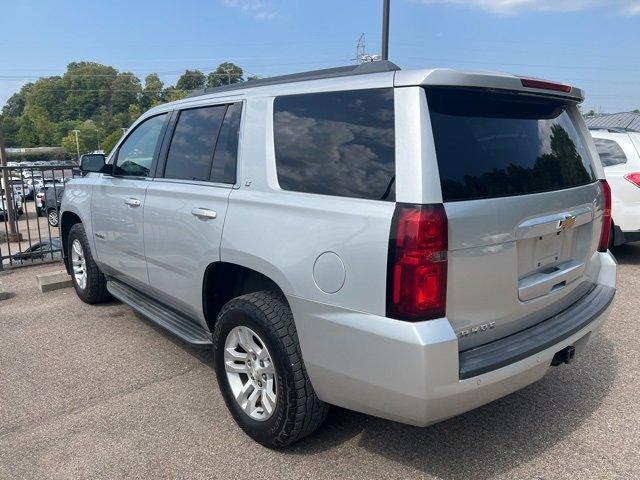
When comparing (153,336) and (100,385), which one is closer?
(100,385)

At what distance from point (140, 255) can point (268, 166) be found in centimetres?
166

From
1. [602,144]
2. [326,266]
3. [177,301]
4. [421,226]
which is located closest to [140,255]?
[177,301]

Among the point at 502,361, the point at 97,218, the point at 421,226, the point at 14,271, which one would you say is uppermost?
the point at 421,226

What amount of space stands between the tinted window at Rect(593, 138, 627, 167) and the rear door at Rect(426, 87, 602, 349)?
15.4 ft

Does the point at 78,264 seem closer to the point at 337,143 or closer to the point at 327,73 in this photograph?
the point at 327,73

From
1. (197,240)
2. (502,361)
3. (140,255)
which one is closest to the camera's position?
(502,361)

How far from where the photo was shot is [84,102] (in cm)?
13025

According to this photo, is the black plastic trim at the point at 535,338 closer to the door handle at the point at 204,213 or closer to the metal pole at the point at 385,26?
the door handle at the point at 204,213

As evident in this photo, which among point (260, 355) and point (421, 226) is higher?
point (421, 226)

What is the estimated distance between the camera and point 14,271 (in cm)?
720

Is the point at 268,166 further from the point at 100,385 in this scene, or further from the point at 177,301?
the point at 100,385

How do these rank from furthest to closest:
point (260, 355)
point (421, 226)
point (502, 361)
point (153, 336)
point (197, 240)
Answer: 1. point (153, 336)
2. point (197, 240)
3. point (260, 355)
4. point (502, 361)
5. point (421, 226)

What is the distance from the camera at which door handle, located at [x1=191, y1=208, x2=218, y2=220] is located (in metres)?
3.13

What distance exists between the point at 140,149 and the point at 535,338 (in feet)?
10.9
